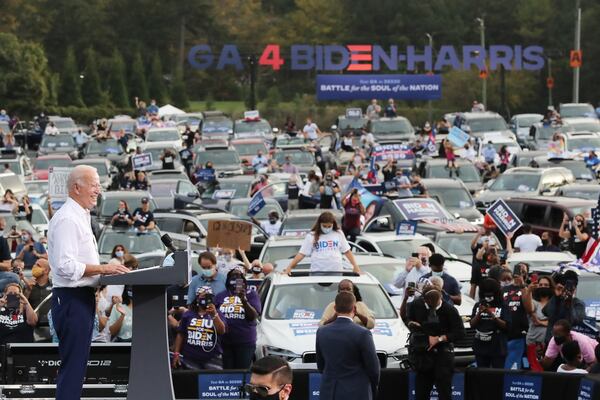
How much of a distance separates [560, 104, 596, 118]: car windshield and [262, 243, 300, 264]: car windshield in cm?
3826

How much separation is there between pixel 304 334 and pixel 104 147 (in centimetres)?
3511

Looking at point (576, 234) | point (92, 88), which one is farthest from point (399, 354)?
point (92, 88)

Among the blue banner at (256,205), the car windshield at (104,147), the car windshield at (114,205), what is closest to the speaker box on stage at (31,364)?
the blue banner at (256,205)

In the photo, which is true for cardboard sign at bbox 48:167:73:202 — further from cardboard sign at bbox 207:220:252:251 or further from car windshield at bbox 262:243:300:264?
cardboard sign at bbox 207:220:252:251

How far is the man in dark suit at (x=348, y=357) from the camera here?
11.5 meters

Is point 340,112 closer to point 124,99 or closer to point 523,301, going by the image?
point 124,99

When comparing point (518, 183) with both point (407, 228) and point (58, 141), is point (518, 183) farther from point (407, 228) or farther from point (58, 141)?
point (58, 141)

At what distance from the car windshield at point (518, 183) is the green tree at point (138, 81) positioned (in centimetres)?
5918

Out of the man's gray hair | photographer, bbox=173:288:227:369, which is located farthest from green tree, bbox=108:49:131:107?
the man's gray hair

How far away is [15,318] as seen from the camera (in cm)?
1619

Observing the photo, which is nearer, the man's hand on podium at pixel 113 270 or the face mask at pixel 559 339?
the man's hand on podium at pixel 113 270

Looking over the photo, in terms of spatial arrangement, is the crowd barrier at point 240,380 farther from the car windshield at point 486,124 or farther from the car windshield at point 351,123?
the car windshield at point 351,123

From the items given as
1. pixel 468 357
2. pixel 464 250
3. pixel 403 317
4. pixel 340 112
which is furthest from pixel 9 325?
pixel 340 112

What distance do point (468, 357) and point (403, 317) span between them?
231cm
